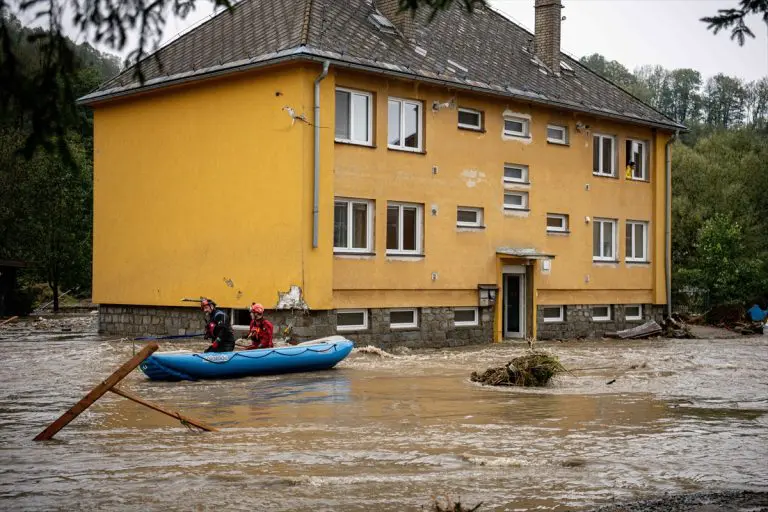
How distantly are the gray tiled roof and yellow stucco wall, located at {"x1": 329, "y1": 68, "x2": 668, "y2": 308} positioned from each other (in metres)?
0.56

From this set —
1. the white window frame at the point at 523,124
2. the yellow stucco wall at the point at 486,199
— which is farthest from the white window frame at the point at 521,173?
the white window frame at the point at 523,124

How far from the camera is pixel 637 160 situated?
33.9 m

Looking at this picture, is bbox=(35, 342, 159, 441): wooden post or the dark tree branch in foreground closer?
the dark tree branch in foreground

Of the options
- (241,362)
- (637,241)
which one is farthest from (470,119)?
(241,362)

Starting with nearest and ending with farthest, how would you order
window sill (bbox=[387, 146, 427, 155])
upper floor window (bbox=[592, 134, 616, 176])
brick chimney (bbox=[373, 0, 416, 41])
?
1. window sill (bbox=[387, 146, 427, 155])
2. brick chimney (bbox=[373, 0, 416, 41])
3. upper floor window (bbox=[592, 134, 616, 176])

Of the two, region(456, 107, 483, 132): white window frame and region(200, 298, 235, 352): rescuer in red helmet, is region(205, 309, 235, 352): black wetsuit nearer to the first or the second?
region(200, 298, 235, 352): rescuer in red helmet

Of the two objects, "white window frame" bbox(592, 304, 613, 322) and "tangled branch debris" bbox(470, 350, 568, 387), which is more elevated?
"white window frame" bbox(592, 304, 613, 322)

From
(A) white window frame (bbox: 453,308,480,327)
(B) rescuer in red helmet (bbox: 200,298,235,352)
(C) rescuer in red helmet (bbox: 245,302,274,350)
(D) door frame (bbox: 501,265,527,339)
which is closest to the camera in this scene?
(B) rescuer in red helmet (bbox: 200,298,235,352)

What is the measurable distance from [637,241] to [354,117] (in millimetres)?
12704

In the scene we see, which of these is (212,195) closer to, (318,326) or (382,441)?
(318,326)

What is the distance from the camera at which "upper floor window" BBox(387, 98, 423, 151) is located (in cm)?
2619

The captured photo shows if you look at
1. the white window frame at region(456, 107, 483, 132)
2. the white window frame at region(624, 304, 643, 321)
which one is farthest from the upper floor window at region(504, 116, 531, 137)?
the white window frame at region(624, 304, 643, 321)

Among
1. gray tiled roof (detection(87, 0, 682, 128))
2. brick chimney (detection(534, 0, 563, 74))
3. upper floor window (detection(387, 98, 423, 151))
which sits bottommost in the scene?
upper floor window (detection(387, 98, 423, 151))

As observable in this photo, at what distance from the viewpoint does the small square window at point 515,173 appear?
2922cm
